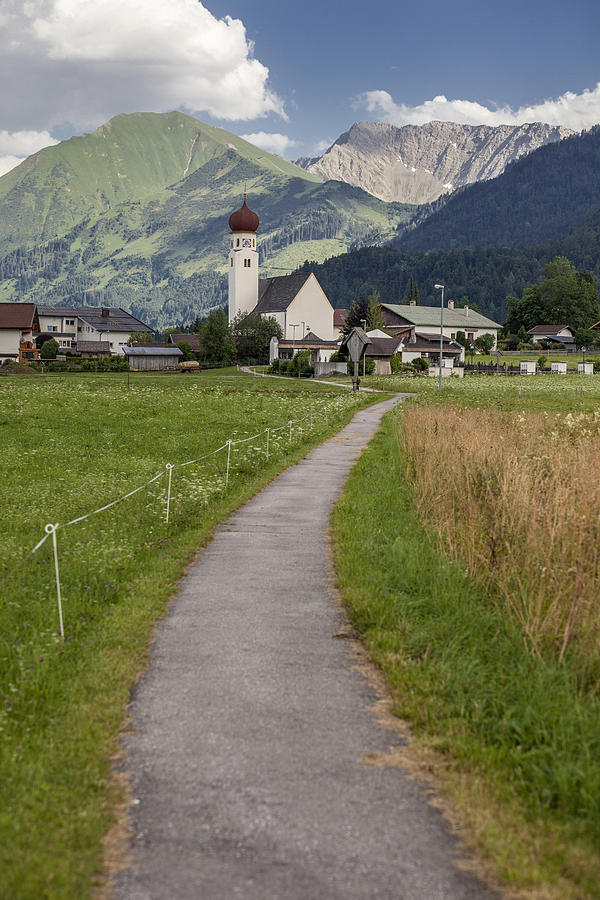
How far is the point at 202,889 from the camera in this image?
416 centimetres

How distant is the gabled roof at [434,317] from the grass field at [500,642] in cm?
12841

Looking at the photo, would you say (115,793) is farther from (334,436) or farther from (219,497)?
(334,436)

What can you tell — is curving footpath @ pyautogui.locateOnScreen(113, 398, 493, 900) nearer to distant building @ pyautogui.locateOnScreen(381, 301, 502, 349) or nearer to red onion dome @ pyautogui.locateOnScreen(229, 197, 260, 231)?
distant building @ pyautogui.locateOnScreen(381, 301, 502, 349)

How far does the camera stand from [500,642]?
777 centimetres

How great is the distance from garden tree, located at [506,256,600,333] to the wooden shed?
9191 centimetres

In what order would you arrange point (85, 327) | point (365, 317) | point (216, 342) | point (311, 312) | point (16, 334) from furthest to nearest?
point (85, 327), point (311, 312), point (365, 317), point (216, 342), point (16, 334)

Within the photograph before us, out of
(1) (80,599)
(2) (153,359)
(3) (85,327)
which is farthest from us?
(3) (85,327)

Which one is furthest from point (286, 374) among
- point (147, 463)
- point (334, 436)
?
point (147, 463)

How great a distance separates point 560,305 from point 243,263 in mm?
72494

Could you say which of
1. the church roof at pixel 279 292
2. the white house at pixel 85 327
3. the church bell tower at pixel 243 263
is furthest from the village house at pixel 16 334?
the church bell tower at pixel 243 263

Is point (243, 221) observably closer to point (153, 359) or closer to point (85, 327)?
point (85, 327)

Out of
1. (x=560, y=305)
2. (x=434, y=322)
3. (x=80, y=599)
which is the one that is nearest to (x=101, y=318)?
(x=434, y=322)

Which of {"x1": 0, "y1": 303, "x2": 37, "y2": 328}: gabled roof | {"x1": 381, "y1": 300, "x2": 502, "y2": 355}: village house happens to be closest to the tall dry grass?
{"x1": 0, "y1": 303, "x2": 37, "y2": 328}: gabled roof

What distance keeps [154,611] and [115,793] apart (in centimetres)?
382
